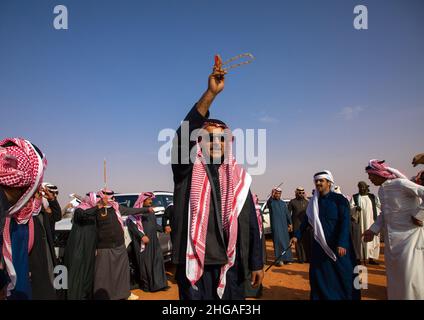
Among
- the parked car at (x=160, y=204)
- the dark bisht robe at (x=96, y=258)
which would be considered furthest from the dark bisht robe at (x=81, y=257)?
the parked car at (x=160, y=204)

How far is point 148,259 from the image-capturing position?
6.44 m

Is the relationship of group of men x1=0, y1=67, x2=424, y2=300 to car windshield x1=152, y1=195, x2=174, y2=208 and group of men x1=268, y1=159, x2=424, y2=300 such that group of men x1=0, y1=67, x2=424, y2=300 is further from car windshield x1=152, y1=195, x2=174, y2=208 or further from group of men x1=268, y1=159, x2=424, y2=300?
car windshield x1=152, y1=195, x2=174, y2=208

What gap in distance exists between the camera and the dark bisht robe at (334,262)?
4.16 metres

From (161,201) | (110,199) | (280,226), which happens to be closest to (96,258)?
(110,199)

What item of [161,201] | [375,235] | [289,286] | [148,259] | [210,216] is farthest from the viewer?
[161,201]

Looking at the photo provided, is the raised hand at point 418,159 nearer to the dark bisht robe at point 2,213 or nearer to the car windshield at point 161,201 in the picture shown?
the dark bisht robe at point 2,213

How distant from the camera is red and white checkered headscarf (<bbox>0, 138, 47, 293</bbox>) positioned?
1857 mm

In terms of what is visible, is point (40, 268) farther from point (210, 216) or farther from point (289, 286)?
point (289, 286)

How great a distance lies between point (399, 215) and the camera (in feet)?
13.7

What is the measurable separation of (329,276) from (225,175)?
9.00 feet

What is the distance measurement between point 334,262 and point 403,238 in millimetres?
960

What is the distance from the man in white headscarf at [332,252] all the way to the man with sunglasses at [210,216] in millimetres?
2314
